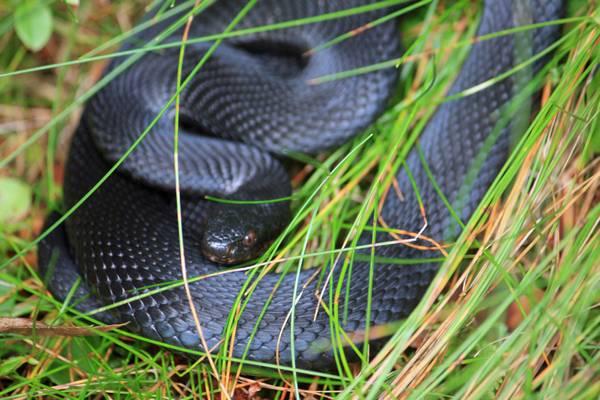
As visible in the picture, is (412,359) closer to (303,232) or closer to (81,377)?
(303,232)

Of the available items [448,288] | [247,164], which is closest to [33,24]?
[247,164]

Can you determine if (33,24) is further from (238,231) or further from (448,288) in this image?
(448,288)

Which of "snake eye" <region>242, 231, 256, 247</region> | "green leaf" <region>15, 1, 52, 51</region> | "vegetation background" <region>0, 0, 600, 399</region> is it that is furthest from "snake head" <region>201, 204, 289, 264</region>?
"green leaf" <region>15, 1, 52, 51</region>

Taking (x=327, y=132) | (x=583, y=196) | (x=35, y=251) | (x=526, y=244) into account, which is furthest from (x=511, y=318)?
(x=35, y=251)

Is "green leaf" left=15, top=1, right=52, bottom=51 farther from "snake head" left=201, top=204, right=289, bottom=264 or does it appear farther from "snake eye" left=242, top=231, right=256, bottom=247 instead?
"snake eye" left=242, top=231, right=256, bottom=247

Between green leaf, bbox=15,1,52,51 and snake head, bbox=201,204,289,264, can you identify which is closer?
snake head, bbox=201,204,289,264
